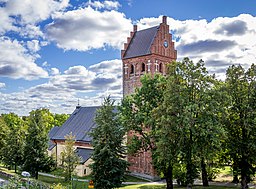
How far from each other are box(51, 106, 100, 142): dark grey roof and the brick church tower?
8718mm

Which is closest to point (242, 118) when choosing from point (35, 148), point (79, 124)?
point (35, 148)

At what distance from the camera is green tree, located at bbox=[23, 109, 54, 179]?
3238cm

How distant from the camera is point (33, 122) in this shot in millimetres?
32969

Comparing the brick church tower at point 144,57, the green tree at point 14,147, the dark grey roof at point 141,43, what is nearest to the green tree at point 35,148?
the green tree at point 14,147

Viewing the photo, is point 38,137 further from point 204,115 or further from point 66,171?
point 204,115

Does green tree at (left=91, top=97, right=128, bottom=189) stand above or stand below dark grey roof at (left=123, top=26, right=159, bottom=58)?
below

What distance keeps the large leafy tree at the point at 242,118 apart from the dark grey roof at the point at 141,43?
49.3 feet

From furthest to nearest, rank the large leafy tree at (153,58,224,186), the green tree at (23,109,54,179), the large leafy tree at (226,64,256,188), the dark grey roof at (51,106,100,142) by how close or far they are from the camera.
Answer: the dark grey roof at (51,106,100,142), the green tree at (23,109,54,179), the large leafy tree at (226,64,256,188), the large leafy tree at (153,58,224,186)

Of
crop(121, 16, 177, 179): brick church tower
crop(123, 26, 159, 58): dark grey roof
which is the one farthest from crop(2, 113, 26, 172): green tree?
crop(123, 26, 159, 58): dark grey roof

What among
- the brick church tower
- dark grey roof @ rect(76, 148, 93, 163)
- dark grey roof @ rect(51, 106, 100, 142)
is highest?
the brick church tower

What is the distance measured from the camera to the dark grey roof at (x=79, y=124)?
45.0 metres

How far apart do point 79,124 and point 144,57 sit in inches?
625

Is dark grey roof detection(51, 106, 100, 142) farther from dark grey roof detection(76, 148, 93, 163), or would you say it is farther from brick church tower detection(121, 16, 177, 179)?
brick church tower detection(121, 16, 177, 179)

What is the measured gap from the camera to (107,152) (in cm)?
2491
